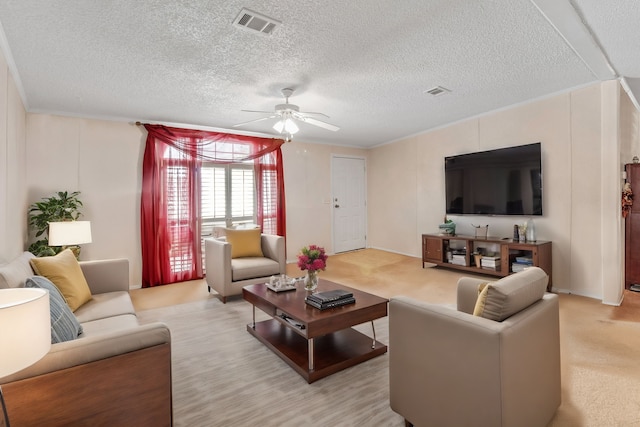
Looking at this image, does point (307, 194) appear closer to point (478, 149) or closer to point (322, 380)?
→ point (478, 149)

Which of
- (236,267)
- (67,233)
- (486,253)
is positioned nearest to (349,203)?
(486,253)

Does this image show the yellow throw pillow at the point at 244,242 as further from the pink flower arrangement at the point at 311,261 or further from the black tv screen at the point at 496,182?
the black tv screen at the point at 496,182

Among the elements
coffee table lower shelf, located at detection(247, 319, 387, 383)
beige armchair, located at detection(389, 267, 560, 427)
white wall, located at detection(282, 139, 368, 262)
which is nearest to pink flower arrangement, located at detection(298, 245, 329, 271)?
coffee table lower shelf, located at detection(247, 319, 387, 383)

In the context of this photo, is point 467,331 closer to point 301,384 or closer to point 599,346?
point 301,384

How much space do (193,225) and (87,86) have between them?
2.30 meters

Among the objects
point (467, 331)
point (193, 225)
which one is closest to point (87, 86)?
point (193, 225)

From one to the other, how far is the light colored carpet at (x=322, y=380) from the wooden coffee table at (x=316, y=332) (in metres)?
0.07

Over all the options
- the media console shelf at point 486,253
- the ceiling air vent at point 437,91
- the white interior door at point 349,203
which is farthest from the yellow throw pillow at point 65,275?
the white interior door at point 349,203

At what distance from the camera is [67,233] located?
3.09 metres

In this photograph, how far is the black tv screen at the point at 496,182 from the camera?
4215 millimetres

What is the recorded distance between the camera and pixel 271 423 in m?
1.73

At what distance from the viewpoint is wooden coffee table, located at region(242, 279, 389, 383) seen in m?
2.15

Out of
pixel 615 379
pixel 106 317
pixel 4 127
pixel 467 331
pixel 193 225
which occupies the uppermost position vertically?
pixel 4 127

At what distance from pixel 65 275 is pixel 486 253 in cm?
491
